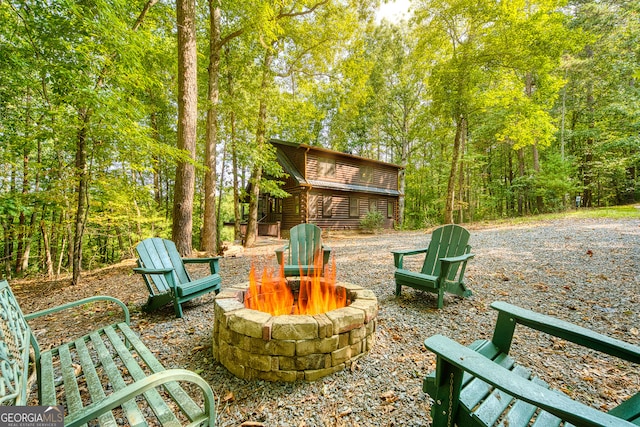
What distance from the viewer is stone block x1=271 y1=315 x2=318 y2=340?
1.87m

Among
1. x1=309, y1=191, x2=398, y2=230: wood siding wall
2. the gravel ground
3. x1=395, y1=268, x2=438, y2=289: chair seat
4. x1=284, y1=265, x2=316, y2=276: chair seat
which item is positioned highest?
x1=309, y1=191, x2=398, y2=230: wood siding wall

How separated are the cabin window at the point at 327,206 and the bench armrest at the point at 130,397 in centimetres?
1315

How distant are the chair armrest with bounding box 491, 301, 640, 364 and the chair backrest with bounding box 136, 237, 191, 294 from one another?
11.2 ft

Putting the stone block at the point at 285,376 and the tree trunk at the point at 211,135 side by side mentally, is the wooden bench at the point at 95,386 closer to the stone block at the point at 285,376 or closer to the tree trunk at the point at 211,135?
the stone block at the point at 285,376

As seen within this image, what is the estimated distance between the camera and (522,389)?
864 millimetres

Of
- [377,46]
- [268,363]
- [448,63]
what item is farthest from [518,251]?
[377,46]

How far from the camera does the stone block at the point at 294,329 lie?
1868 mm

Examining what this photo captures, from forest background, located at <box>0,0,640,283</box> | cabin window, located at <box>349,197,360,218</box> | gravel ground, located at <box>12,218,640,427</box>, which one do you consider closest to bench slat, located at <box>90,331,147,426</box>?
gravel ground, located at <box>12,218,640,427</box>

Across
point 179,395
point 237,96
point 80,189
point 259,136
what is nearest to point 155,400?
point 179,395

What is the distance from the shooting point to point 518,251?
553 centimetres

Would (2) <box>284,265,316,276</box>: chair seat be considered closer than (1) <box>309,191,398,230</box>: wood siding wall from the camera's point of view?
Yes

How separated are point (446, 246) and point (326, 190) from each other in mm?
11091

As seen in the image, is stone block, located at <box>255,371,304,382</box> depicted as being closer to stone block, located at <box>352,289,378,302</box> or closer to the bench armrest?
the bench armrest

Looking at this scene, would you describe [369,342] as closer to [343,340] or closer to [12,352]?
[343,340]
